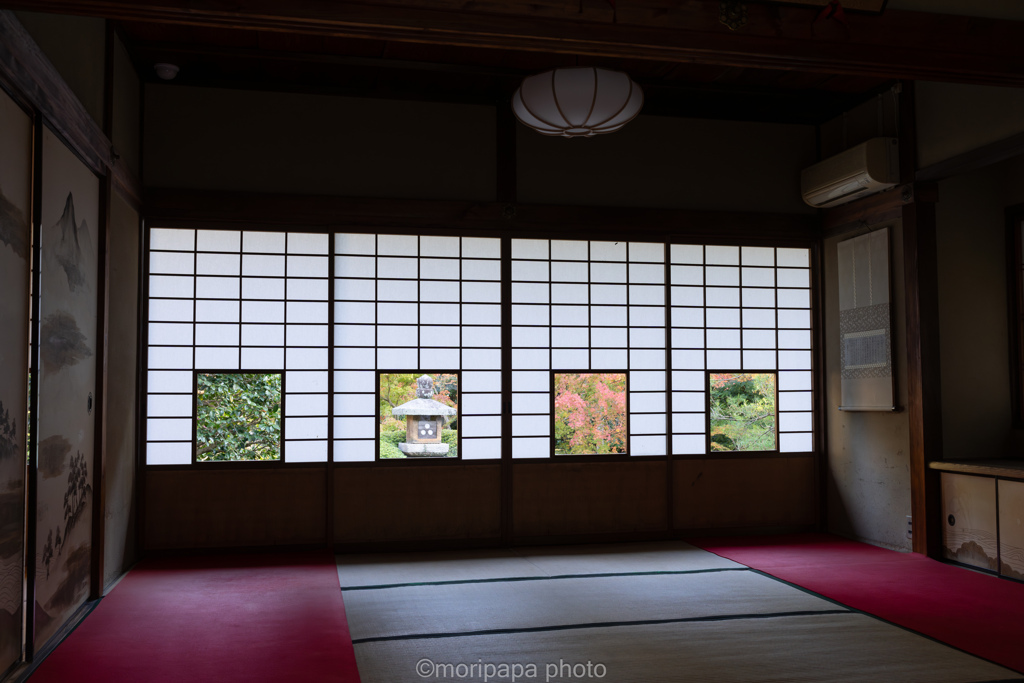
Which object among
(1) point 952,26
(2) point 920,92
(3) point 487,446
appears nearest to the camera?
(1) point 952,26

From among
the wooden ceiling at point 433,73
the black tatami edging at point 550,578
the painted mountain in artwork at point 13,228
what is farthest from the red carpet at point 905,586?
the painted mountain in artwork at point 13,228

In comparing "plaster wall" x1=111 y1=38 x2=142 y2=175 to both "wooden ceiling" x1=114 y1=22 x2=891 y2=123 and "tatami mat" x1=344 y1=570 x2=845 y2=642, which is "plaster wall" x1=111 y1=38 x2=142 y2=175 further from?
"tatami mat" x1=344 y1=570 x2=845 y2=642

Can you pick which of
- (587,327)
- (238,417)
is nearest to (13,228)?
(238,417)

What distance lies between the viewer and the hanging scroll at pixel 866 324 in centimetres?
577

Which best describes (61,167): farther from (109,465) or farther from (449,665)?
(449,665)

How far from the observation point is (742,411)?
253 inches

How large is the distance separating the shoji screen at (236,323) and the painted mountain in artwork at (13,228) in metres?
2.33

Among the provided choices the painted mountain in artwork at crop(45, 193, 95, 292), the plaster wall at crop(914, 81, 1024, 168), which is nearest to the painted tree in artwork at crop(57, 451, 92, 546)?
the painted mountain in artwork at crop(45, 193, 95, 292)

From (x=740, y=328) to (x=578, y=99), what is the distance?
8.52 feet

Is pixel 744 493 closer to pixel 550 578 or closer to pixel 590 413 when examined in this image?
pixel 590 413

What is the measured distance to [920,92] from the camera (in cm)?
559

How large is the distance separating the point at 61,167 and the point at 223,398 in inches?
89.7

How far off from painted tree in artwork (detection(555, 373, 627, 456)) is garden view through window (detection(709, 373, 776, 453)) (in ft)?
2.58

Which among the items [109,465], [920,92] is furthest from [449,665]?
[920,92]
